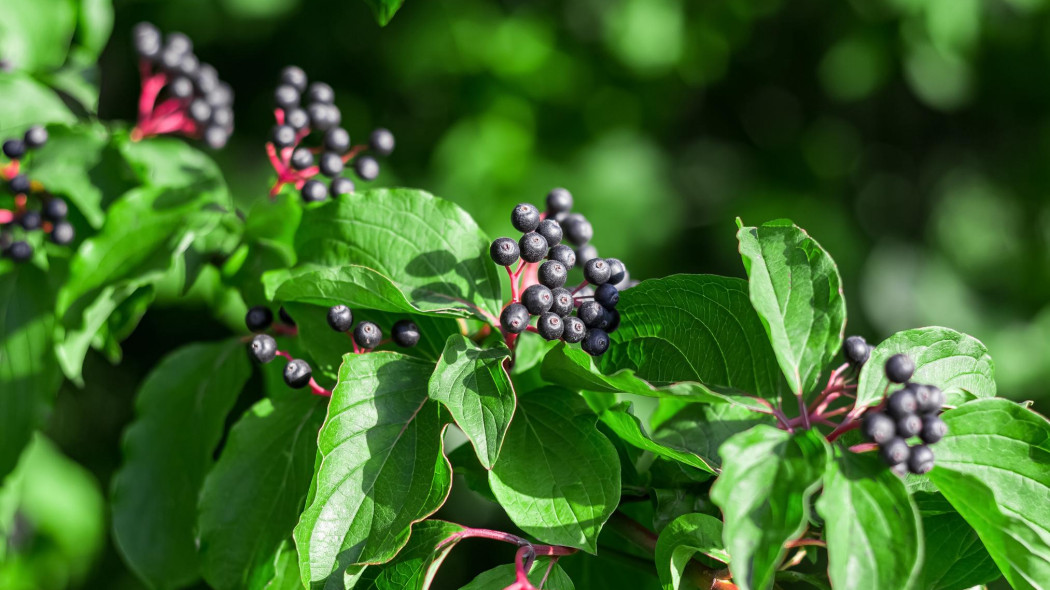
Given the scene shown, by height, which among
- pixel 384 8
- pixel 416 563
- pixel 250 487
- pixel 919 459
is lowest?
pixel 250 487

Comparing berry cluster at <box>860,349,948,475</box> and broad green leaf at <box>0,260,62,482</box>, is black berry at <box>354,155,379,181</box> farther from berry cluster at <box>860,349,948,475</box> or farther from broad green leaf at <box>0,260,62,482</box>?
berry cluster at <box>860,349,948,475</box>

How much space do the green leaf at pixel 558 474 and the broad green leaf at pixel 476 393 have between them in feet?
0.16

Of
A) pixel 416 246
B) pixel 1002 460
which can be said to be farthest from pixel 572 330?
pixel 1002 460

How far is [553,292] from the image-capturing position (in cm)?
106

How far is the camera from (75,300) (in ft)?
4.59

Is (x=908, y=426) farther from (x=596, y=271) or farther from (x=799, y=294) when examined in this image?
(x=596, y=271)

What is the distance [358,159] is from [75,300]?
20.9 inches

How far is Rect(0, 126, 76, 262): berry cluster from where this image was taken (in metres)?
1.48

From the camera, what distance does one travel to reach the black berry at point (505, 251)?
3.45 feet

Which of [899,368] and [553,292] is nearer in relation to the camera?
[899,368]

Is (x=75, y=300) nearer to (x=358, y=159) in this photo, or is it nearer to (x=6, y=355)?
(x=6, y=355)

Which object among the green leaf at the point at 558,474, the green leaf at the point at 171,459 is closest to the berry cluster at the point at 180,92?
the green leaf at the point at 171,459

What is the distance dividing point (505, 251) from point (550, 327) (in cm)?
11

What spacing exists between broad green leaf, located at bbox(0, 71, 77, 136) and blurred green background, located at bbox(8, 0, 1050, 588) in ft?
7.80
